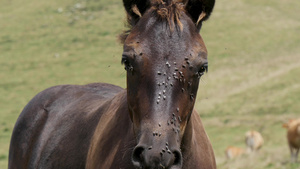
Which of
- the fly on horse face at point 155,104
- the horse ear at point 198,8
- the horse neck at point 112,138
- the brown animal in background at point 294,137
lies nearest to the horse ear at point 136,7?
the fly on horse face at point 155,104

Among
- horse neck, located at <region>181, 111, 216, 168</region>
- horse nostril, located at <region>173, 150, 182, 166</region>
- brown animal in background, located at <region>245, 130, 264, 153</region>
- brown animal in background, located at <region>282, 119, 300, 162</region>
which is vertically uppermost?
horse nostril, located at <region>173, 150, 182, 166</region>

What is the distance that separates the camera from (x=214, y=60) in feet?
149

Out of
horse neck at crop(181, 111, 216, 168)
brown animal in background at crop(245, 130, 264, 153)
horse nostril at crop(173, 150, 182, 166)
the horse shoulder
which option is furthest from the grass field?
horse nostril at crop(173, 150, 182, 166)

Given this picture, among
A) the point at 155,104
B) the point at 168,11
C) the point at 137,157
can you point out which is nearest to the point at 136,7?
the point at 168,11

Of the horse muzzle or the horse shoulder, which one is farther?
the horse shoulder

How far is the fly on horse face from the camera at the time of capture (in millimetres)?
3535

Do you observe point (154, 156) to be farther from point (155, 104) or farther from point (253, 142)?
point (253, 142)

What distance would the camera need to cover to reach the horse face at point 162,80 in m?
3.49

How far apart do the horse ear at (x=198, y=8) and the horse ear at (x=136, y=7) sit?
1.20ft

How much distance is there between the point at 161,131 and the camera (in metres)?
3.50

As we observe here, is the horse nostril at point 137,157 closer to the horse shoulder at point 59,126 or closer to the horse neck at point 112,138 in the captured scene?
the horse neck at point 112,138

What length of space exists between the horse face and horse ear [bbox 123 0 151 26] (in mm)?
134

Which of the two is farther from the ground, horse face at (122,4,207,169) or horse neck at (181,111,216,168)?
horse face at (122,4,207,169)

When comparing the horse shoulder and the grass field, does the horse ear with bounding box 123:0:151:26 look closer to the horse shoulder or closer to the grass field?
the horse shoulder
